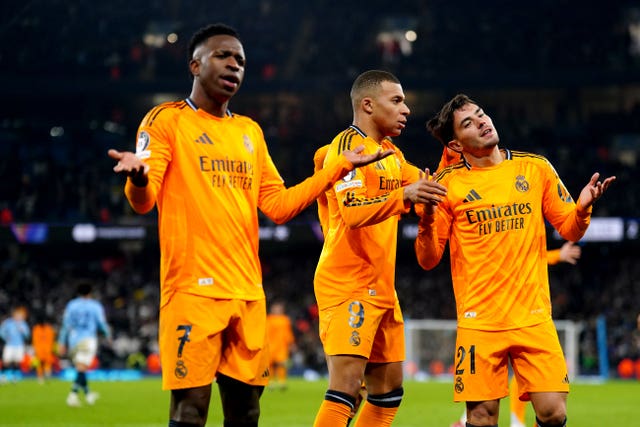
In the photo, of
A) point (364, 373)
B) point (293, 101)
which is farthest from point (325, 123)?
point (364, 373)

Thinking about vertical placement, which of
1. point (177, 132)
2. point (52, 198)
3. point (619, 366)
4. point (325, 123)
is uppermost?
point (325, 123)

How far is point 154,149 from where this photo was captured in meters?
5.19

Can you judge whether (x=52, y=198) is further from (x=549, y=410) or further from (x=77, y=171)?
(x=549, y=410)

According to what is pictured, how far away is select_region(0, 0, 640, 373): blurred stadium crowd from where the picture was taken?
3195 centimetres

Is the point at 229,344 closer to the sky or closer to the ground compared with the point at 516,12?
closer to the ground

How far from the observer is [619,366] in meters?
27.2

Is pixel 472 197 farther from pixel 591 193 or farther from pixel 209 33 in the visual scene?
pixel 209 33

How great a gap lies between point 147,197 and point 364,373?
7.76 ft

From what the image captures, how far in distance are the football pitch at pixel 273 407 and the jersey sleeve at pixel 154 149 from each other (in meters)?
7.82

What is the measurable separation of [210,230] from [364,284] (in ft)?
4.93

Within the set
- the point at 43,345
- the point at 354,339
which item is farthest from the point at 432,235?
the point at 43,345

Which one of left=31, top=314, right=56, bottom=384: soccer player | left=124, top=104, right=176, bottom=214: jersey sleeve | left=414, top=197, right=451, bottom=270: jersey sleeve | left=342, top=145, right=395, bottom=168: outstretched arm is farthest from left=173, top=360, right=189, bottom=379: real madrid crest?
left=31, top=314, right=56, bottom=384: soccer player

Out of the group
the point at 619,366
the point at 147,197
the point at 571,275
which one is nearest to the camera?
the point at 147,197

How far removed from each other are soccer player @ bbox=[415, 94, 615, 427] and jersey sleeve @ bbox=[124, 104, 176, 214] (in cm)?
167
